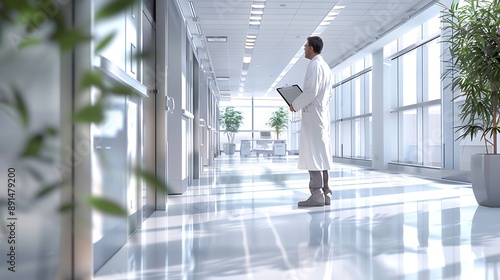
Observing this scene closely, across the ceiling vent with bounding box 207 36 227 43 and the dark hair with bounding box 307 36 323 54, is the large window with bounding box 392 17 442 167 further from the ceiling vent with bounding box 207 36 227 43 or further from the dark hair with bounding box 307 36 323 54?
the dark hair with bounding box 307 36 323 54

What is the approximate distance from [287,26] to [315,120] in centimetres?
602

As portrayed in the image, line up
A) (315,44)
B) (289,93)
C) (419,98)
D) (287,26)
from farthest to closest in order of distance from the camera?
(419,98)
(287,26)
(289,93)
(315,44)

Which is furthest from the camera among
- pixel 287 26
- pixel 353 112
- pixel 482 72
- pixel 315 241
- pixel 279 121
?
pixel 279 121

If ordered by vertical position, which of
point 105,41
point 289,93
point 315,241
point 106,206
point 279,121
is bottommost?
point 315,241

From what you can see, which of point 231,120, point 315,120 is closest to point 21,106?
point 315,120

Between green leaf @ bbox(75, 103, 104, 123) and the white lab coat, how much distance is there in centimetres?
486

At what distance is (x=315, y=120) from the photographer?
523 cm

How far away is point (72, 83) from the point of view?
7.13 ft

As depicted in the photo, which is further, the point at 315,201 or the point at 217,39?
the point at 217,39

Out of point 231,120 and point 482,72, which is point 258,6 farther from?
point 231,120

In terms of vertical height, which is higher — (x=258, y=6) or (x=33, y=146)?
(x=258, y=6)

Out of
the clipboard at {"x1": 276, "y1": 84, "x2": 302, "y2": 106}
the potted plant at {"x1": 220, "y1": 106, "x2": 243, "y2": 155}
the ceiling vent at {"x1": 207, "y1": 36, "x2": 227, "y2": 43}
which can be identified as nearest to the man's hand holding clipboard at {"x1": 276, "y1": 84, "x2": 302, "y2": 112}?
the clipboard at {"x1": 276, "y1": 84, "x2": 302, "y2": 106}

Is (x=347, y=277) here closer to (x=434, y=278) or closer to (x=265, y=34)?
(x=434, y=278)

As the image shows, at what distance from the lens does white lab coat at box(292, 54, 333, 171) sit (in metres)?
5.16
